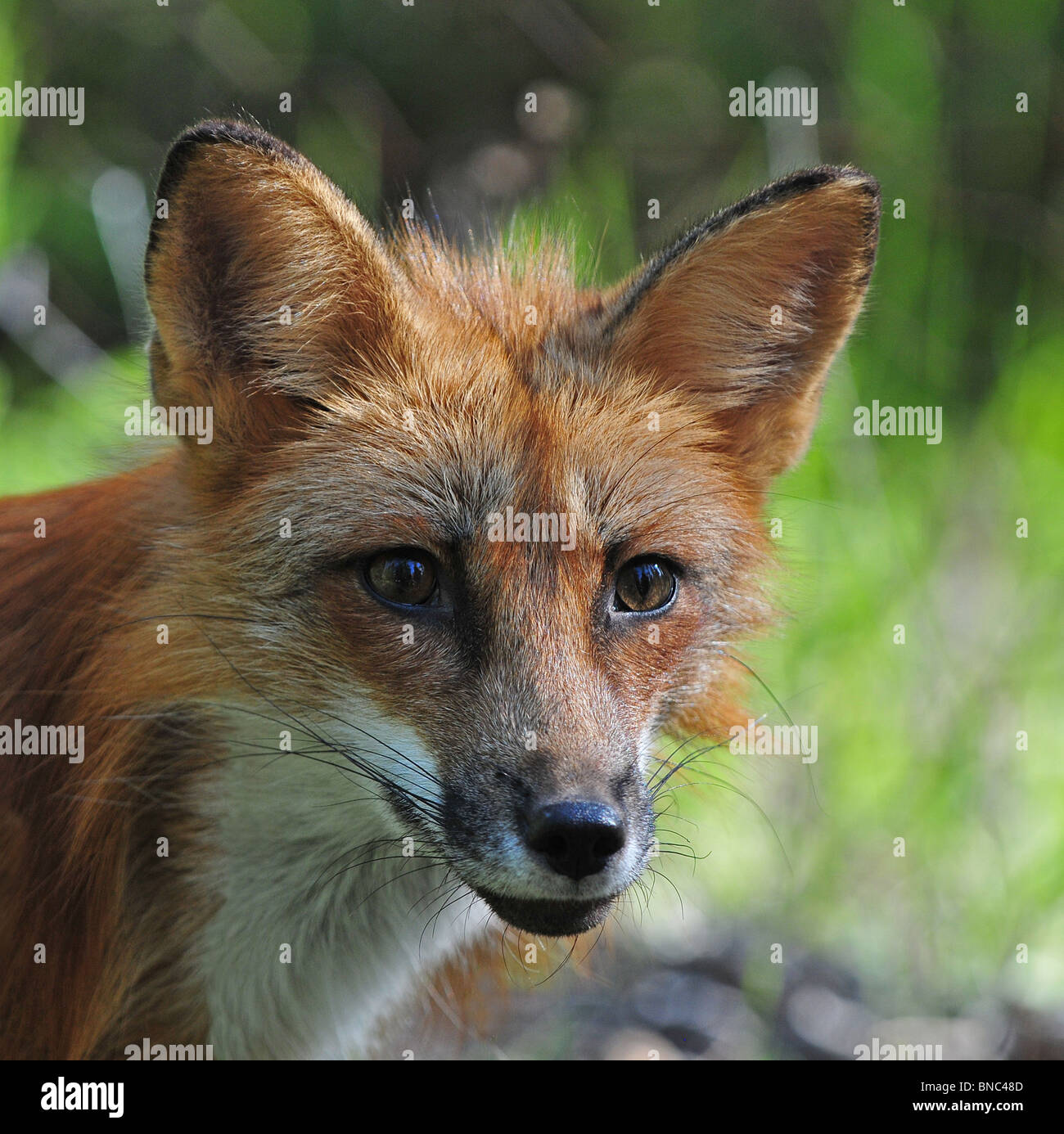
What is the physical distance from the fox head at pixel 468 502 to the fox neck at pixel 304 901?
21cm

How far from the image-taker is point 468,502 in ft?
11.6

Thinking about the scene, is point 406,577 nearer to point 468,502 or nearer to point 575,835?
point 468,502

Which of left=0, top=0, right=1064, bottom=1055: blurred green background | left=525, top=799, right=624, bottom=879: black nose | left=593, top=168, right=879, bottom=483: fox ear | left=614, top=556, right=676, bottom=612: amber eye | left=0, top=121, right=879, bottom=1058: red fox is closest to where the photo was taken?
left=525, top=799, right=624, bottom=879: black nose

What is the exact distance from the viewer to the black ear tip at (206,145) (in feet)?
10.8

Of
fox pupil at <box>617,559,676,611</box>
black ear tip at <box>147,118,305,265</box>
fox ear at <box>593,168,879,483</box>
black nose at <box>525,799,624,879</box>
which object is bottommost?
black nose at <box>525,799,624,879</box>

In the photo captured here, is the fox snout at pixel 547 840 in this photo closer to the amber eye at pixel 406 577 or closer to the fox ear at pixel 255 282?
the amber eye at pixel 406 577

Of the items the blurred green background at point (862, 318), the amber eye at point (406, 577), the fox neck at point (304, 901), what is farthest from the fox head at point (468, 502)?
the blurred green background at point (862, 318)

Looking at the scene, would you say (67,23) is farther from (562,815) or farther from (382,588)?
(562,815)

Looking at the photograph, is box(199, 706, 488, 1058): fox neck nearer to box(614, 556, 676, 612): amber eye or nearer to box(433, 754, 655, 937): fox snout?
box(433, 754, 655, 937): fox snout

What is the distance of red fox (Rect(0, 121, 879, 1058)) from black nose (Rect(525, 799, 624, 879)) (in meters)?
0.09

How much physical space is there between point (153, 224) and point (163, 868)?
6.85 feet

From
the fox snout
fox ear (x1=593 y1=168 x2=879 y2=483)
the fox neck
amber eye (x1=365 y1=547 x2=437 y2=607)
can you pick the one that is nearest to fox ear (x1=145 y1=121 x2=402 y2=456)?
amber eye (x1=365 y1=547 x2=437 y2=607)

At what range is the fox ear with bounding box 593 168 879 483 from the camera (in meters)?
3.88

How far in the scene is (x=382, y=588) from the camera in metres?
3.52
